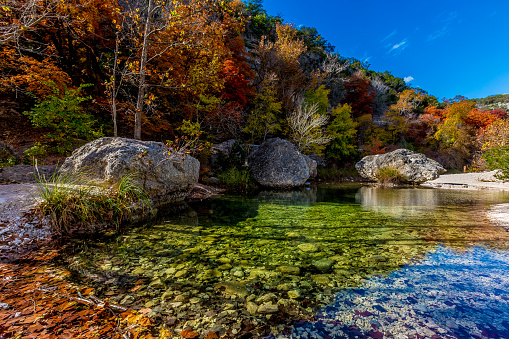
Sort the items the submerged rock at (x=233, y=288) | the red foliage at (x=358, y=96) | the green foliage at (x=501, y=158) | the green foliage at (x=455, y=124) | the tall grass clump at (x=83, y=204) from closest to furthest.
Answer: the submerged rock at (x=233, y=288) → the tall grass clump at (x=83, y=204) → the green foliage at (x=501, y=158) → the green foliage at (x=455, y=124) → the red foliage at (x=358, y=96)

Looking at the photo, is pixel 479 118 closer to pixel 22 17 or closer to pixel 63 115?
pixel 22 17

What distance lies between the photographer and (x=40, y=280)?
2391 millimetres

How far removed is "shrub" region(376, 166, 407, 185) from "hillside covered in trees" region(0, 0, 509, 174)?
16.1 feet

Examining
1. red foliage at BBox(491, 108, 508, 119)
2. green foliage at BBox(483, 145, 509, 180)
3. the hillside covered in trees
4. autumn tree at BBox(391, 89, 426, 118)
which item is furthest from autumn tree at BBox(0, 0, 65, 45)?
red foliage at BBox(491, 108, 508, 119)

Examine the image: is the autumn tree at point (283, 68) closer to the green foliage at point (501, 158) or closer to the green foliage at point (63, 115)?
the green foliage at point (501, 158)

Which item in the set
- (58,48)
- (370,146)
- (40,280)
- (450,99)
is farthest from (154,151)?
(450,99)

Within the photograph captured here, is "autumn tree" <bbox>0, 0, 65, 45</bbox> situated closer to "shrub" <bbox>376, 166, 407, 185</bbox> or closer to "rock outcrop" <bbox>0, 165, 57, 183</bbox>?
"rock outcrop" <bbox>0, 165, 57, 183</bbox>

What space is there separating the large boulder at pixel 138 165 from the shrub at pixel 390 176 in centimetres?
1564

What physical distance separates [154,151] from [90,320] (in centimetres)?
534

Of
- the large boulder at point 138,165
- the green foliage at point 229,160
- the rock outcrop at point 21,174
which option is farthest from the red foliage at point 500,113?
the rock outcrop at point 21,174

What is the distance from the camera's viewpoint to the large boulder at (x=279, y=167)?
44.4 feet

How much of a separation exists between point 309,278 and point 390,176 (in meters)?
16.9

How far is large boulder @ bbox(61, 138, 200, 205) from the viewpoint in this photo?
18.1 ft

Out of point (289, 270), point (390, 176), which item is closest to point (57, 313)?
point (289, 270)
